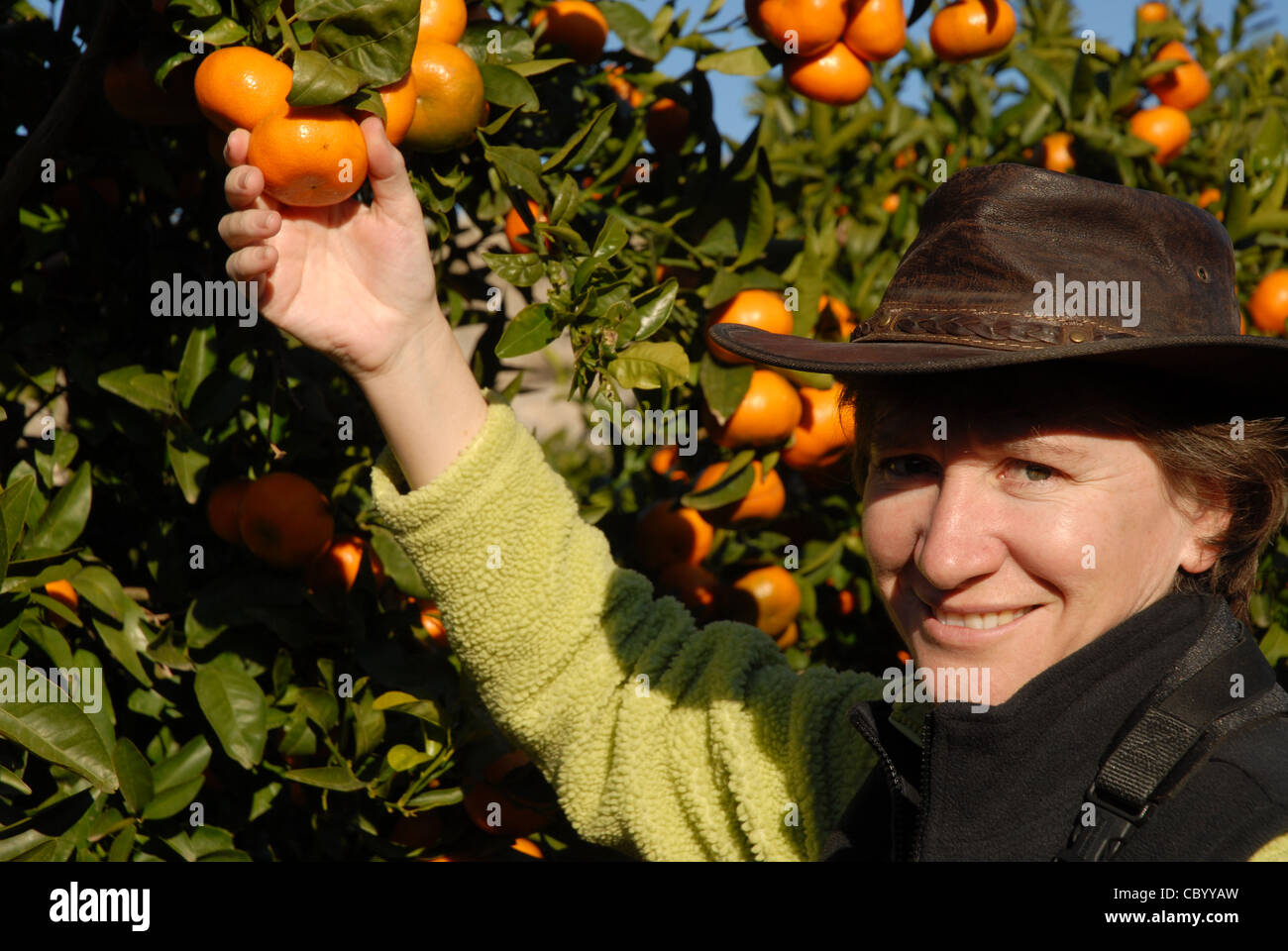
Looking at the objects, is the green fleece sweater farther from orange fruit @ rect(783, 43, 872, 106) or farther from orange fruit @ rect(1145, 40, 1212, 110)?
orange fruit @ rect(1145, 40, 1212, 110)

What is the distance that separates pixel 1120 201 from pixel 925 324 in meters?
0.18

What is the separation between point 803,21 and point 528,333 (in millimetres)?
572

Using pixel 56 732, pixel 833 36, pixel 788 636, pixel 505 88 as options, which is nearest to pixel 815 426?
pixel 788 636

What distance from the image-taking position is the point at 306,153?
0.96 metres

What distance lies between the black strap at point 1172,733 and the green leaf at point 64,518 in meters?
0.96

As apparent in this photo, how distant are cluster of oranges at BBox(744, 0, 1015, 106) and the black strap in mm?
870

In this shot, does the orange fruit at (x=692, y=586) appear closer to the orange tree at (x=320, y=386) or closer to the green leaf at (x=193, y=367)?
the orange tree at (x=320, y=386)

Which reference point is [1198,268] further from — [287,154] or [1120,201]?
[287,154]

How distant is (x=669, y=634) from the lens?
128cm

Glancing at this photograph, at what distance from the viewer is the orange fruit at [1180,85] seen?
2.02 m

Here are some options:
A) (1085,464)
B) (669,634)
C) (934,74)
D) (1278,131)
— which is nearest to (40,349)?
(669,634)

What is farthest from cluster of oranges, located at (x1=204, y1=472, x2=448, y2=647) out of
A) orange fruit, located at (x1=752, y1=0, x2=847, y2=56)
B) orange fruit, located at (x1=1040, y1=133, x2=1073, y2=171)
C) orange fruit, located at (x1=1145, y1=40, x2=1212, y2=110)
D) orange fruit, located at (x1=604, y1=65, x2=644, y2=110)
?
orange fruit, located at (x1=1145, y1=40, x2=1212, y2=110)

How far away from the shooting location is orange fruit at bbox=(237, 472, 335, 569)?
130 centimetres

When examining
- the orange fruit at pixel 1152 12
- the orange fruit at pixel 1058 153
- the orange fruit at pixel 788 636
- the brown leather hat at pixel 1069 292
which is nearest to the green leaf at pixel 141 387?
the brown leather hat at pixel 1069 292
